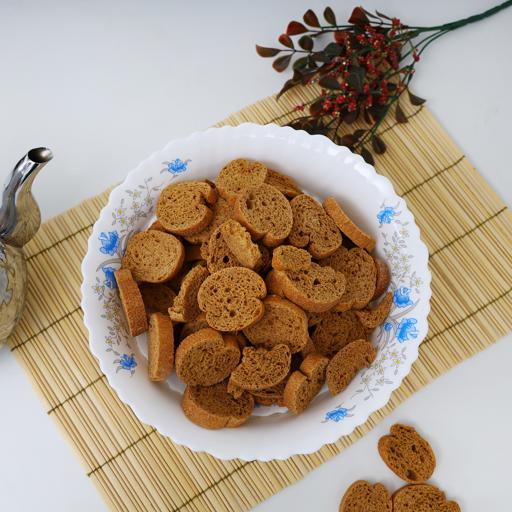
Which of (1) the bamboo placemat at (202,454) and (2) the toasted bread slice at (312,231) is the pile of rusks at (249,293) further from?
(1) the bamboo placemat at (202,454)

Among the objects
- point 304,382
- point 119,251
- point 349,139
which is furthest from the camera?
point 349,139

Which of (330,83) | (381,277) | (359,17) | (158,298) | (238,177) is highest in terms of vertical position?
(359,17)

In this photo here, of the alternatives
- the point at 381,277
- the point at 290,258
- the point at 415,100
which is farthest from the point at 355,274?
the point at 415,100

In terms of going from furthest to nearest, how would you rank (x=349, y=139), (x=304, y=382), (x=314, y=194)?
1. (x=349, y=139)
2. (x=314, y=194)
3. (x=304, y=382)

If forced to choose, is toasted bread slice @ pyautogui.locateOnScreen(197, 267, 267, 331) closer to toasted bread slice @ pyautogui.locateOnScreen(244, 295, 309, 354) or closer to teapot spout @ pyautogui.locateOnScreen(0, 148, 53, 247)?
toasted bread slice @ pyautogui.locateOnScreen(244, 295, 309, 354)

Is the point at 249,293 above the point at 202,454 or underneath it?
above

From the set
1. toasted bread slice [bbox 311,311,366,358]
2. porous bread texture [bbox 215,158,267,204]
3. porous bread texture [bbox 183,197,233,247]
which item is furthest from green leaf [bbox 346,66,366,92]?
toasted bread slice [bbox 311,311,366,358]

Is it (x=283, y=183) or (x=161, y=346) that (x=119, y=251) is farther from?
(x=283, y=183)
